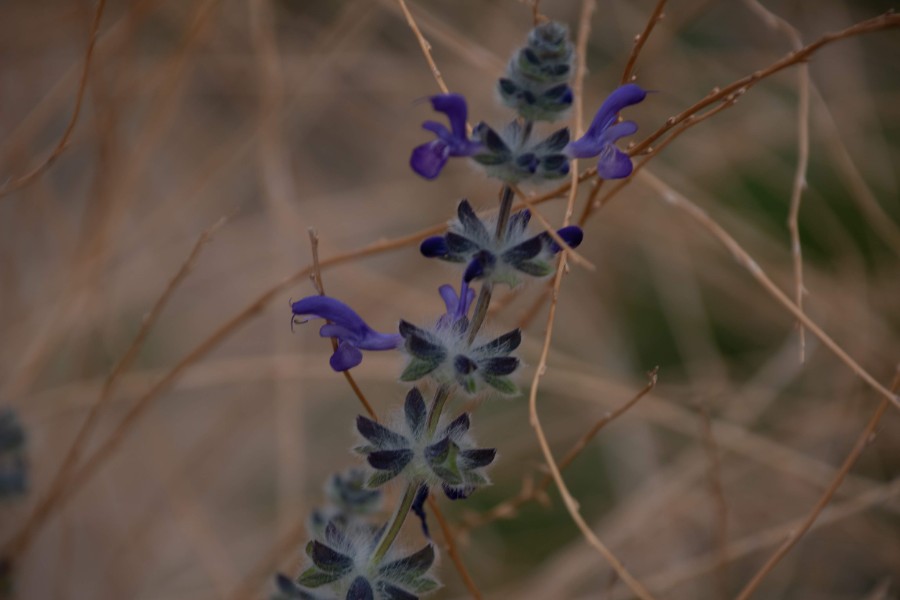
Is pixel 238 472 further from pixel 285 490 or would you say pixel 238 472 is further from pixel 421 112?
pixel 421 112

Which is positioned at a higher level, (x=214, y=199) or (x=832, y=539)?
(x=214, y=199)

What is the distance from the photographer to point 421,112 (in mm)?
4273

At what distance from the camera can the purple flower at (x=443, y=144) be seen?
1055 mm

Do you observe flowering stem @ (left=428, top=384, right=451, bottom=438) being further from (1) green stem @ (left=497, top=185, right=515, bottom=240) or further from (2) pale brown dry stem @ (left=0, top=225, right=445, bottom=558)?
(2) pale brown dry stem @ (left=0, top=225, right=445, bottom=558)

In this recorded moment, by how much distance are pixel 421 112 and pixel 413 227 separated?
1.97 ft

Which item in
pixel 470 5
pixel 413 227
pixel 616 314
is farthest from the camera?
pixel 413 227

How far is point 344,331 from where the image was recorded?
1199mm

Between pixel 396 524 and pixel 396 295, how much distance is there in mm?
2021

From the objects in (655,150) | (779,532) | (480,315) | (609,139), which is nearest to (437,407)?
(480,315)

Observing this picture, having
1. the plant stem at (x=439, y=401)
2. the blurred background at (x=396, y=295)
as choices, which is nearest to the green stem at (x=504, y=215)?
the plant stem at (x=439, y=401)

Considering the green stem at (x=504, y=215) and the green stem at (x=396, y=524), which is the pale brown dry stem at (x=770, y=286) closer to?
the green stem at (x=504, y=215)

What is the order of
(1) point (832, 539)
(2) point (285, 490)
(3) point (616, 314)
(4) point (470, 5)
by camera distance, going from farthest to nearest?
(4) point (470, 5) < (3) point (616, 314) < (2) point (285, 490) < (1) point (832, 539)

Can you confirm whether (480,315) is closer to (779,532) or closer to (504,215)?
(504,215)

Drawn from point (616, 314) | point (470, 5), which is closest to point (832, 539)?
A: point (616, 314)
